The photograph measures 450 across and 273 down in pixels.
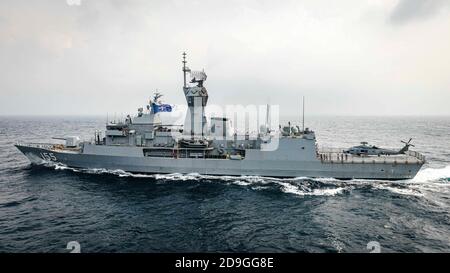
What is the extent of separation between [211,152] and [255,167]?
4.12 meters

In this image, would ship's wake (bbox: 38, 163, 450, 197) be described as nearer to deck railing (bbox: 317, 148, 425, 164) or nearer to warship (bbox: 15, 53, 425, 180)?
warship (bbox: 15, 53, 425, 180)

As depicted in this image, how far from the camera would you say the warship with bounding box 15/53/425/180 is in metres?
22.4

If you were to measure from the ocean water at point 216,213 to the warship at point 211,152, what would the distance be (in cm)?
82

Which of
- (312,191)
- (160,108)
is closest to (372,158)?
(312,191)

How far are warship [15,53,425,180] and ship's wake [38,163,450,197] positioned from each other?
409 millimetres

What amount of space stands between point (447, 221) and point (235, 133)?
614 inches

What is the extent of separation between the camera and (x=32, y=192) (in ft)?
63.4

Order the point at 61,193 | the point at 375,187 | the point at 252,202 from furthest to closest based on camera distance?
the point at 375,187
the point at 61,193
the point at 252,202

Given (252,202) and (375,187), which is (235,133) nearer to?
(252,202)

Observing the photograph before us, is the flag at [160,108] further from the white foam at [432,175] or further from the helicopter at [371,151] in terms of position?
the white foam at [432,175]

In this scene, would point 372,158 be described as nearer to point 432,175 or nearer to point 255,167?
point 432,175

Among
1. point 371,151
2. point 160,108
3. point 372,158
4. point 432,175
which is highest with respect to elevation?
point 160,108

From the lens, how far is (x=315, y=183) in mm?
21812
